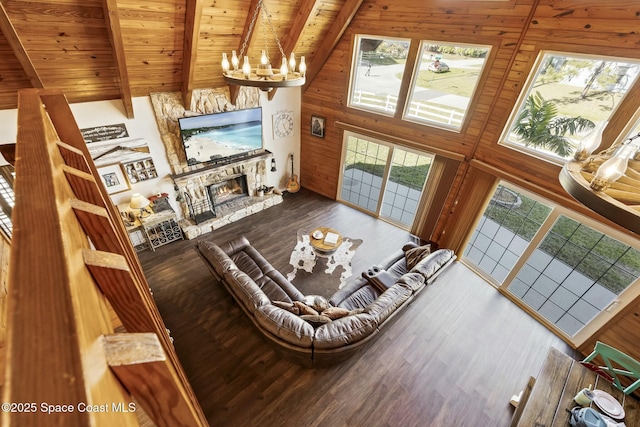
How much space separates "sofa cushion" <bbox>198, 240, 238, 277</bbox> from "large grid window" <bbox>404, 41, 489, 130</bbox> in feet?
13.1

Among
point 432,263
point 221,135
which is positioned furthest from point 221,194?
point 432,263

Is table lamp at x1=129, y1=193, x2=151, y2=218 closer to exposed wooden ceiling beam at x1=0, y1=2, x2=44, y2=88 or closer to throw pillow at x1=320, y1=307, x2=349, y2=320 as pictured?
exposed wooden ceiling beam at x1=0, y1=2, x2=44, y2=88

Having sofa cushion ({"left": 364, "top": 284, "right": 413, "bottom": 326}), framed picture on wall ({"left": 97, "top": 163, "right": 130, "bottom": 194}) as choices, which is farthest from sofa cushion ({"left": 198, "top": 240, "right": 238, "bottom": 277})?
framed picture on wall ({"left": 97, "top": 163, "right": 130, "bottom": 194})

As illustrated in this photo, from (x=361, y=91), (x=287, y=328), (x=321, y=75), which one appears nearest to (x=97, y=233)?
(x=287, y=328)

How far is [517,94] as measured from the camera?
3709mm

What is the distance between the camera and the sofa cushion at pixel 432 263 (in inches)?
145

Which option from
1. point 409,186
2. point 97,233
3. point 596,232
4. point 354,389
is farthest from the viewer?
point 409,186

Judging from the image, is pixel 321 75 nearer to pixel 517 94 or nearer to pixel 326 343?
pixel 517 94

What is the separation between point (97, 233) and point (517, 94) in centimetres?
474

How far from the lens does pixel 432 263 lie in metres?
3.81

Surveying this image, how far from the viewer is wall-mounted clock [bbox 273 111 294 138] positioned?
631 cm

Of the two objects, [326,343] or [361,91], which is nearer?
[326,343]

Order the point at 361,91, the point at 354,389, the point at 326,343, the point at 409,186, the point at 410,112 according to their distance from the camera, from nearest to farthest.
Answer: the point at 326,343 < the point at 354,389 < the point at 410,112 < the point at 361,91 < the point at 409,186

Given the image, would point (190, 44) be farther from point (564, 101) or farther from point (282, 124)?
point (564, 101)
